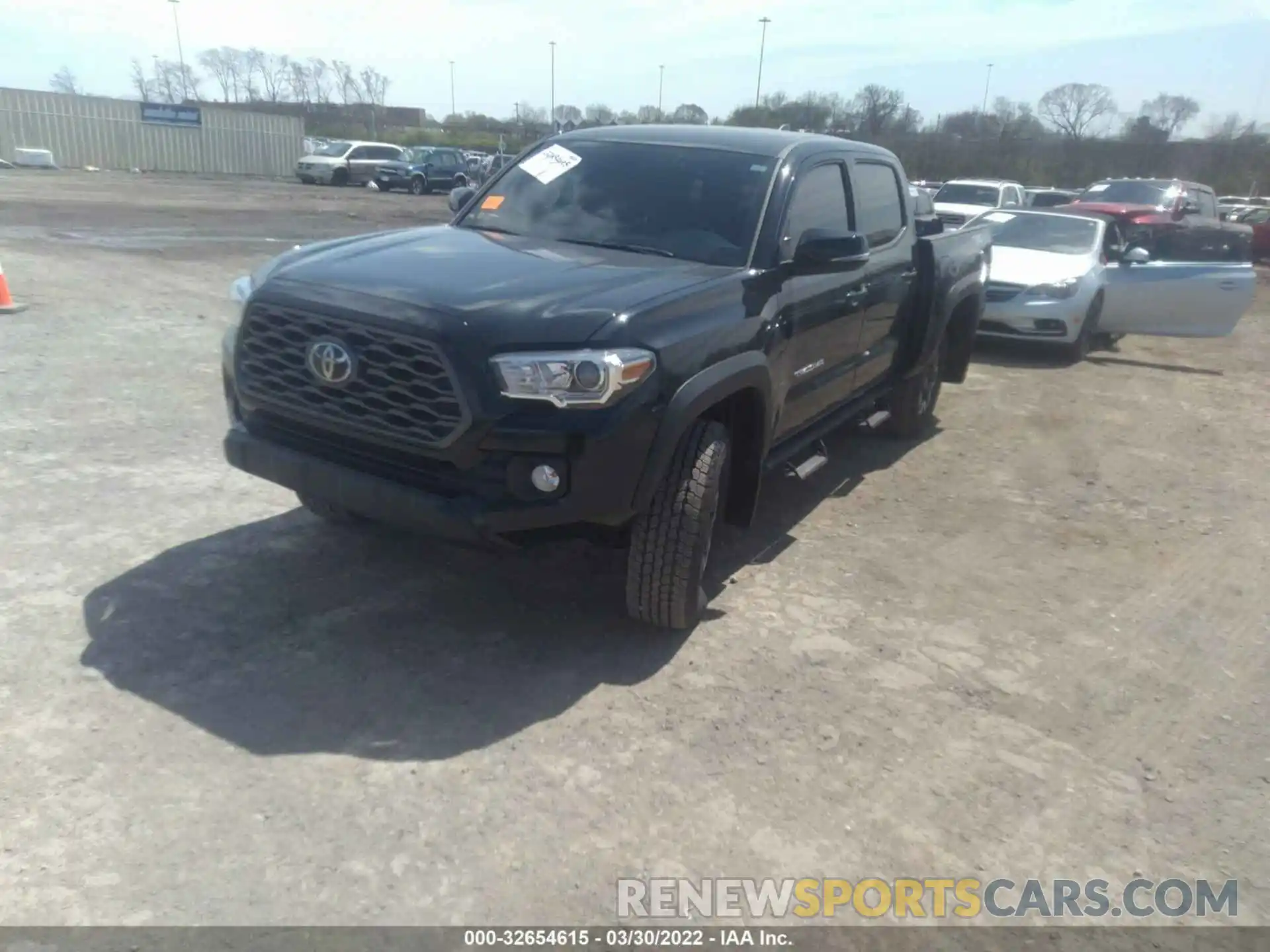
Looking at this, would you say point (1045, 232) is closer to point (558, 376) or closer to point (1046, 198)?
point (558, 376)

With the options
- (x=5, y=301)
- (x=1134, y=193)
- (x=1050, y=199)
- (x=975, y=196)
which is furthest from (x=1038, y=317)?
(x=1050, y=199)

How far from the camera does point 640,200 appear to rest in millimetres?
4820

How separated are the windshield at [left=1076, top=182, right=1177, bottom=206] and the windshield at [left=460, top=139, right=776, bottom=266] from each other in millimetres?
16541

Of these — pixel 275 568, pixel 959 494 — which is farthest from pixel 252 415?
pixel 959 494

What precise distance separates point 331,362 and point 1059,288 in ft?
28.7

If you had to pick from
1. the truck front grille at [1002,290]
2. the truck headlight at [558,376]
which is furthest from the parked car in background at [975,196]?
the truck headlight at [558,376]

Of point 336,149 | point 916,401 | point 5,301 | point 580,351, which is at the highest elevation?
point 580,351

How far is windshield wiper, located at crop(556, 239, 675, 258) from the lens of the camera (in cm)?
451

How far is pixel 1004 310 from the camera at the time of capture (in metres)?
10.6

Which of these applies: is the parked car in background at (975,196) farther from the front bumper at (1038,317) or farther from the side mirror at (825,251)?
the side mirror at (825,251)

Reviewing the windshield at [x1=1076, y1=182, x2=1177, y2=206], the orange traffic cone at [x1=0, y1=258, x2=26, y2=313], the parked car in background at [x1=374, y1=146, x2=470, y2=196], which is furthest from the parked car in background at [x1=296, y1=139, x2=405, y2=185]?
the orange traffic cone at [x1=0, y1=258, x2=26, y2=313]

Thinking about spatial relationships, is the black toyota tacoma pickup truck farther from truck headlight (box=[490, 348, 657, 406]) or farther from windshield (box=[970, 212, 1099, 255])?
windshield (box=[970, 212, 1099, 255])

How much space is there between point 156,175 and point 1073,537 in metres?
41.2

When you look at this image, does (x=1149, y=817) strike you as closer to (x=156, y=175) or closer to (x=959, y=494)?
(x=959, y=494)
